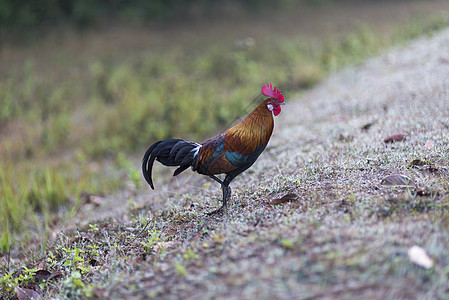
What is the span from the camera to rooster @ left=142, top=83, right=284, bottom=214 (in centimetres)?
294

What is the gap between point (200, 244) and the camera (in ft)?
8.02

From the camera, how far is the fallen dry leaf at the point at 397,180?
2.67 metres

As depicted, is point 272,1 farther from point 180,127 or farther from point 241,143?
point 241,143

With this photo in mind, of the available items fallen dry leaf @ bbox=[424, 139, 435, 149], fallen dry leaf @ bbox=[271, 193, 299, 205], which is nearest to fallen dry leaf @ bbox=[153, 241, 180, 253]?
fallen dry leaf @ bbox=[271, 193, 299, 205]

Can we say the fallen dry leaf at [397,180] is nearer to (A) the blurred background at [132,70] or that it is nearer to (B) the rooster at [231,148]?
(B) the rooster at [231,148]

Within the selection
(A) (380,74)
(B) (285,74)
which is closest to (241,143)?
(A) (380,74)

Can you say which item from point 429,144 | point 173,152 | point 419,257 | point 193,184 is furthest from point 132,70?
point 419,257

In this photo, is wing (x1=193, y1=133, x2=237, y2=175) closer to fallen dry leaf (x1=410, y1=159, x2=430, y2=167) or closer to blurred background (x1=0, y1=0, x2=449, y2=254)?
fallen dry leaf (x1=410, y1=159, x2=430, y2=167)

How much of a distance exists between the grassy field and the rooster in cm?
36

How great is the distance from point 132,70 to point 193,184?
6.21m

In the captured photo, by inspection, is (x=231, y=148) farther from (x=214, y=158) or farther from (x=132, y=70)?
(x=132, y=70)

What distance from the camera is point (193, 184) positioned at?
4504 millimetres

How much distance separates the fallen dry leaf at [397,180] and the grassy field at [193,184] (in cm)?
10

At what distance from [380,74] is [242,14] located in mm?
8498
